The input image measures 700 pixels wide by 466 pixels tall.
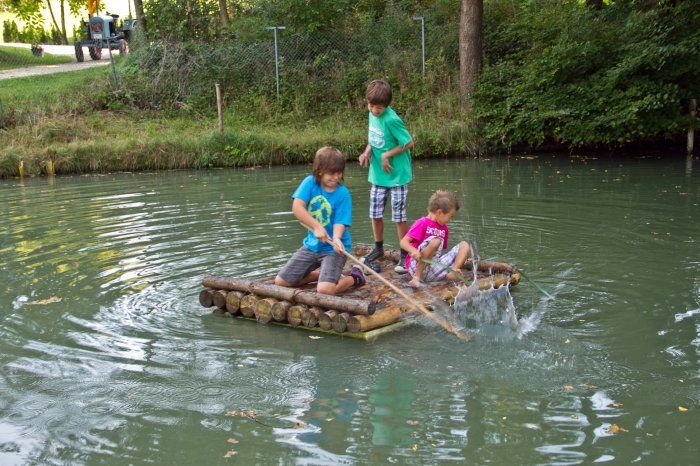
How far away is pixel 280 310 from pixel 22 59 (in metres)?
33.3

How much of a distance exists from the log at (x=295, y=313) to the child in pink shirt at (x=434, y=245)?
109 centimetres

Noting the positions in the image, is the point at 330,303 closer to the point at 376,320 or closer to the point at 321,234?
the point at 376,320

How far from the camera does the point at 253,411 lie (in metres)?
4.96

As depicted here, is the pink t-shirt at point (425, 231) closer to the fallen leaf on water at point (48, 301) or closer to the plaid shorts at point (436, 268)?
the plaid shorts at point (436, 268)

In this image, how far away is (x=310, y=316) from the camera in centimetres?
656

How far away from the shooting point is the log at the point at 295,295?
247 inches

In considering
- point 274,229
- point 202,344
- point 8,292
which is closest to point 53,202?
point 274,229

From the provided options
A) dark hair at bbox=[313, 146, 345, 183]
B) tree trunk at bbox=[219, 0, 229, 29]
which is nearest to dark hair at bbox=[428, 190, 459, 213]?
dark hair at bbox=[313, 146, 345, 183]

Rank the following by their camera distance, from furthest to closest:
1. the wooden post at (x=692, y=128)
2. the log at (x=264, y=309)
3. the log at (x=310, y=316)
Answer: the wooden post at (x=692, y=128) < the log at (x=264, y=309) < the log at (x=310, y=316)

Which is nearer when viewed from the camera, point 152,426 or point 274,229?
point 152,426

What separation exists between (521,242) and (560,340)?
3573 millimetres

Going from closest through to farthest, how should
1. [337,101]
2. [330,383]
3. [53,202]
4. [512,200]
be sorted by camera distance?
1. [330,383]
2. [512,200]
3. [53,202]
4. [337,101]

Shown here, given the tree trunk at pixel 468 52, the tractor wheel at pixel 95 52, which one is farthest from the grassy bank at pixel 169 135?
the tractor wheel at pixel 95 52

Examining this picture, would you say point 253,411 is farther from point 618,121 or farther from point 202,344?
point 618,121
